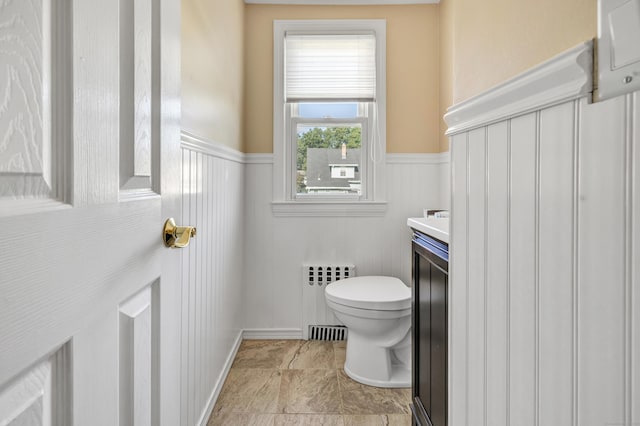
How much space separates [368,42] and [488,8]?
6.10 feet

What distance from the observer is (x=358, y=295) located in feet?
6.51

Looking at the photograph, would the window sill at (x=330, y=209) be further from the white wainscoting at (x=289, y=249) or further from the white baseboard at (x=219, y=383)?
the white baseboard at (x=219, y=383)

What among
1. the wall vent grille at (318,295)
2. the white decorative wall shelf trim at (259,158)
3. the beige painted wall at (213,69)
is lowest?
the wall vent grille at (318,295)

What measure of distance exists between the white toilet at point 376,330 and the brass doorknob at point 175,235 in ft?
4.40


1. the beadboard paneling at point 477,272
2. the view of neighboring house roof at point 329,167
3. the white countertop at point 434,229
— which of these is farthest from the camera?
the view of neighboring house roof at point 329,167

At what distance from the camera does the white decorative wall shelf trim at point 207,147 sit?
4.42 ft

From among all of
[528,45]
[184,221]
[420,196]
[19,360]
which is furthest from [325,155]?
[19,360]

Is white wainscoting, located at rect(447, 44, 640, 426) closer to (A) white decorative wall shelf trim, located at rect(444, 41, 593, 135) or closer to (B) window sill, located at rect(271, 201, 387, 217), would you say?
(A) white decorative wall shelf trim, located at rect(444, 41, 593, 135)

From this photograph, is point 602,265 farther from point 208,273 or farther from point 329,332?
point 329,332

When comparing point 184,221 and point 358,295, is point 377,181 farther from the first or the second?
point 184,221

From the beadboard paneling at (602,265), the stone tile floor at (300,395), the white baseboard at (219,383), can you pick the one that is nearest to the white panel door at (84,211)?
the beadboard paneling at (602,265)

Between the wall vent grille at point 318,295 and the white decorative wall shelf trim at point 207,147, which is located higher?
the white decorative wall shelf trim at point 207,147

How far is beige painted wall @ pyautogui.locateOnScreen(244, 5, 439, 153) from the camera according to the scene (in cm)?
254

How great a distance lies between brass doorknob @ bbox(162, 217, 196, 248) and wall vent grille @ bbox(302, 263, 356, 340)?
1.86m
